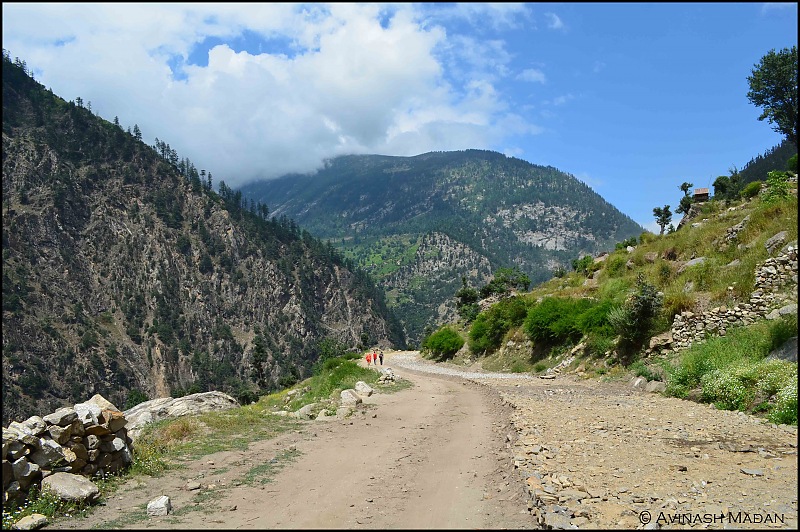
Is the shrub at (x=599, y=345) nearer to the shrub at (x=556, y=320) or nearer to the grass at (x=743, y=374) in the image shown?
the shrub at (x=556, y=320)

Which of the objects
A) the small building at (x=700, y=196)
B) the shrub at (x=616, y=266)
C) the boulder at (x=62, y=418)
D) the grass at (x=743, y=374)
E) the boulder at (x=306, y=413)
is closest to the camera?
the boulder at (x=62, y=418)

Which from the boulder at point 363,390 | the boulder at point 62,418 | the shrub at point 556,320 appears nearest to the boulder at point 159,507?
the boulder at point 62,418

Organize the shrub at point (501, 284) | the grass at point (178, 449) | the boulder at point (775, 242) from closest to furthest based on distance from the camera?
the grass at point (178, 449)
the boulder at point (775, 242)
the shrub at point (501, 284)

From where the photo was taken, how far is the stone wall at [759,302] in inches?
564

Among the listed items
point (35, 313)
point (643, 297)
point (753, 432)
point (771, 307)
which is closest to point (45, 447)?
point (753, 432)

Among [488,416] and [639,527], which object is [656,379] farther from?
[639,527]

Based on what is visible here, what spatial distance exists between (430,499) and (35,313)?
167m

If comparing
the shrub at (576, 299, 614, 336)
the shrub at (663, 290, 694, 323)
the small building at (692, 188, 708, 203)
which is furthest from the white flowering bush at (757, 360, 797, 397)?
the small building at (692, 188, 708, 203)

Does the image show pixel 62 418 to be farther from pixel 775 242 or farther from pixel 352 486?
pixel 775 242

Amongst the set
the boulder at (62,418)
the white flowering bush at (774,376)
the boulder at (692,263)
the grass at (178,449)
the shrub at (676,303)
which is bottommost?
the grass at (178,449)

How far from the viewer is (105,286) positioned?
162375mm

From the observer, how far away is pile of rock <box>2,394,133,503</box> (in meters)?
7.70

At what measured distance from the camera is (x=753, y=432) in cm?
884

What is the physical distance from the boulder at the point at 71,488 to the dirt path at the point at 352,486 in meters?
0.35
